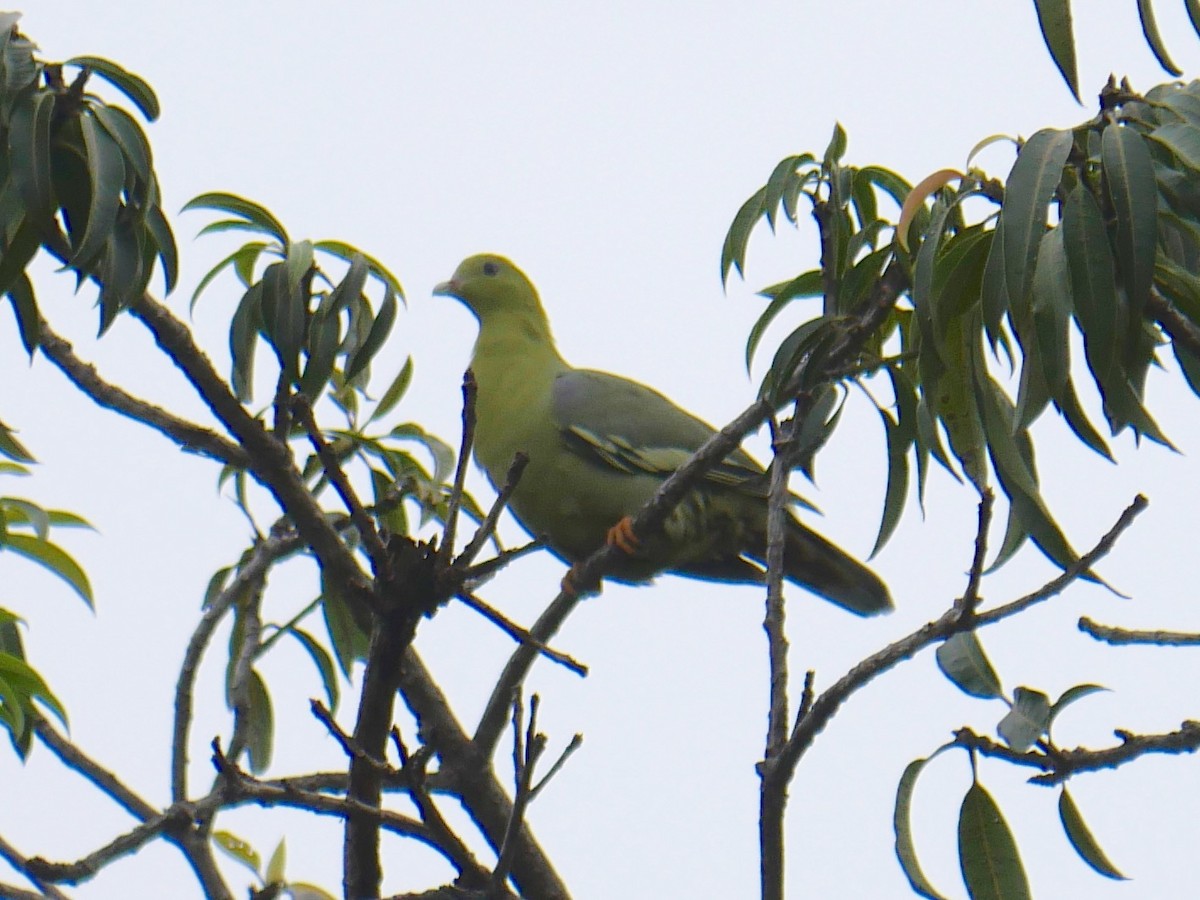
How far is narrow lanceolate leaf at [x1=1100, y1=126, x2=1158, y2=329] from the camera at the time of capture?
5.76 ft

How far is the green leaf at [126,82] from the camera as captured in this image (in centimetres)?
236

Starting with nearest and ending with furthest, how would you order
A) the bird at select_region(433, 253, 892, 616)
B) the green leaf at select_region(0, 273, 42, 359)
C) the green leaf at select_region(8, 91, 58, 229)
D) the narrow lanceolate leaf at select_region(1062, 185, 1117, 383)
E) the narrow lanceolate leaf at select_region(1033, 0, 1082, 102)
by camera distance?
the narrow lanceolate leaf at select_region(1033, 0, 1082, 102)
the narrow lanceolate leaf at select_region(1062, 185, 1117, 383)
the green leaf at select_region(8, 91, 58, 229)
the green leaf at select_region(0, 273, 42, 359)
the bird at select_region(433, 253, 892, 616)

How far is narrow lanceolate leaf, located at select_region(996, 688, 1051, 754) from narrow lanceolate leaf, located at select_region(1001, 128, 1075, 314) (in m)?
0.57

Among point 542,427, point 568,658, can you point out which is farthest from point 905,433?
point 542,427

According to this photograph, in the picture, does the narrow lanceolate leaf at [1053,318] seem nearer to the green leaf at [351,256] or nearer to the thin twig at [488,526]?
the thin twig at [488,526]

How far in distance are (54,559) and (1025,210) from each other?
222 centimetres

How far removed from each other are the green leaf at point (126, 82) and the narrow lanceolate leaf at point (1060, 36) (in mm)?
1455

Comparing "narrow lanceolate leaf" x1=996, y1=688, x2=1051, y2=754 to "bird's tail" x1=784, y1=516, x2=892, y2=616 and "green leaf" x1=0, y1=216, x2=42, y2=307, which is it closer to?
"green leaf" x1=0, y1=216, x2=42, y2=307

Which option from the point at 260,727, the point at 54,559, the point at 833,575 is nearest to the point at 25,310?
the point at 54,559

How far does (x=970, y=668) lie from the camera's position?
81.8 inches

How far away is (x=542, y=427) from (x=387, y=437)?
45.7 inches

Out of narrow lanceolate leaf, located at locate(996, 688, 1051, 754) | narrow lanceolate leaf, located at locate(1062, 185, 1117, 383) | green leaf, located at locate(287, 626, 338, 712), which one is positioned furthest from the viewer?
green leaf, located at locate(287, 626, 338, 712)

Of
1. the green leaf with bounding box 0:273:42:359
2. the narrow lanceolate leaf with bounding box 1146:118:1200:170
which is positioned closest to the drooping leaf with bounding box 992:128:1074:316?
the narrow lanceolate leaf with bounding box 1146:118:1200:170

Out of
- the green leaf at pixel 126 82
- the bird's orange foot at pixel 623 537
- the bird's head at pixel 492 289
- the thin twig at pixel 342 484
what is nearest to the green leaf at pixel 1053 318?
the thin twig at pixel 342 484
